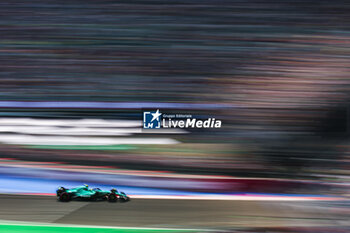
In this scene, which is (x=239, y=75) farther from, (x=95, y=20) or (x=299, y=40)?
(x=95, y=20)

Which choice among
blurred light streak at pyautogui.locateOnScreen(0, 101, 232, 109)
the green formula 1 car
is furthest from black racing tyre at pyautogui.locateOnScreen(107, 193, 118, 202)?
blurred light streak at pyautogui.locateOnScreen(0, 101, 232, 109)

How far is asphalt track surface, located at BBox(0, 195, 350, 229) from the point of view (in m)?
1.29

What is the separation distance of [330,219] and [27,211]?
1.28m

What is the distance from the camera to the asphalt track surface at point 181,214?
4.23 feet

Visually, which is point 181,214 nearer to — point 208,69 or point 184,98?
point 184,98

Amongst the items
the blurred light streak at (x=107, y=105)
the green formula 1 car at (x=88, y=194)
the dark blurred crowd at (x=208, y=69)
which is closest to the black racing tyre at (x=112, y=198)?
the green formula 1 car at (x=88, y=194)

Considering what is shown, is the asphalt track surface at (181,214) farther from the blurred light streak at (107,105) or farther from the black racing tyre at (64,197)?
the blurred light streak at (107,105)

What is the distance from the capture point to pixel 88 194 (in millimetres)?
1334

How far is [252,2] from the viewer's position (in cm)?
146

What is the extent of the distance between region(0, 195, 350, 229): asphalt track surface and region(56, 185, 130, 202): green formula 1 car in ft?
0.07

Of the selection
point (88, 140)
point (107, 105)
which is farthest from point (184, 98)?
point (88, 140)

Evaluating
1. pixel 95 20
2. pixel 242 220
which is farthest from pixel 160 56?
pixel 242 220

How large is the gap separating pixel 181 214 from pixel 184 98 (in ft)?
1.63

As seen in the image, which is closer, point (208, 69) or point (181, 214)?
point (181, 214)
